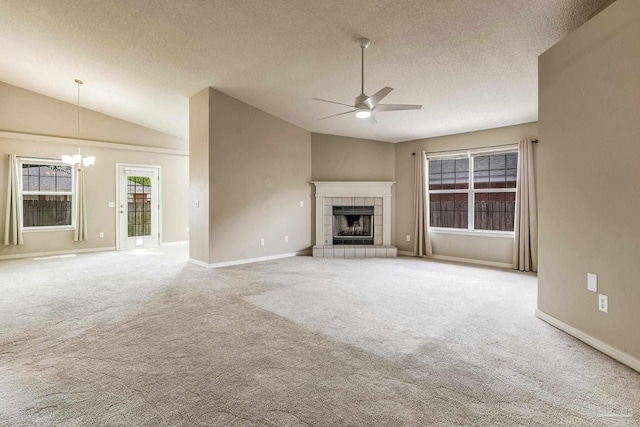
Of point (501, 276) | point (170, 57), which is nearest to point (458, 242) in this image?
point (501, 276)

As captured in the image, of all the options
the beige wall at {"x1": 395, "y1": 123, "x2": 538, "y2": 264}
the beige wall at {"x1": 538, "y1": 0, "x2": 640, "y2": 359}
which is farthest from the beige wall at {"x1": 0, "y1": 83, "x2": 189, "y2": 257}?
the beige wall at {"x1": 538, "y1": 0, "x2": 640, "y2": 359}

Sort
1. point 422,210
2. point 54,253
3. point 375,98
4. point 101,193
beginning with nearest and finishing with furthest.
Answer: point 375,98
point 422,210
point 54,253
point 101,193

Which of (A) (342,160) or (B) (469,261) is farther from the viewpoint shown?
(A) (342,160)

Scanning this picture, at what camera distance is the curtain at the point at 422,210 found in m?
7.36

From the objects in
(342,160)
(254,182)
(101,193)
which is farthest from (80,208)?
(342,160)

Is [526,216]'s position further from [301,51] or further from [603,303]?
[301,51]

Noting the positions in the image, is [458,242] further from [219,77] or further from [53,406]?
[53,406]

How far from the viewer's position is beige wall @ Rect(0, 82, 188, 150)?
22.9 ft

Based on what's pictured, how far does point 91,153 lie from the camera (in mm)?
7887

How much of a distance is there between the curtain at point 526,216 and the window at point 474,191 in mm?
353

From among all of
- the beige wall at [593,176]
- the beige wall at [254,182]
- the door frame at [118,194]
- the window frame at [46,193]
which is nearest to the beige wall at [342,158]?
A: the beige wall at [254,182]

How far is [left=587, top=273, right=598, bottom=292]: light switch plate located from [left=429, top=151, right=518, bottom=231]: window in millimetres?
3786

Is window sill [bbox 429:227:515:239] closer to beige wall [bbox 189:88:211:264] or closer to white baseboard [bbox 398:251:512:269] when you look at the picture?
white baseboard [bbox 398:251:512:269]

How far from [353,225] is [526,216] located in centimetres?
347
